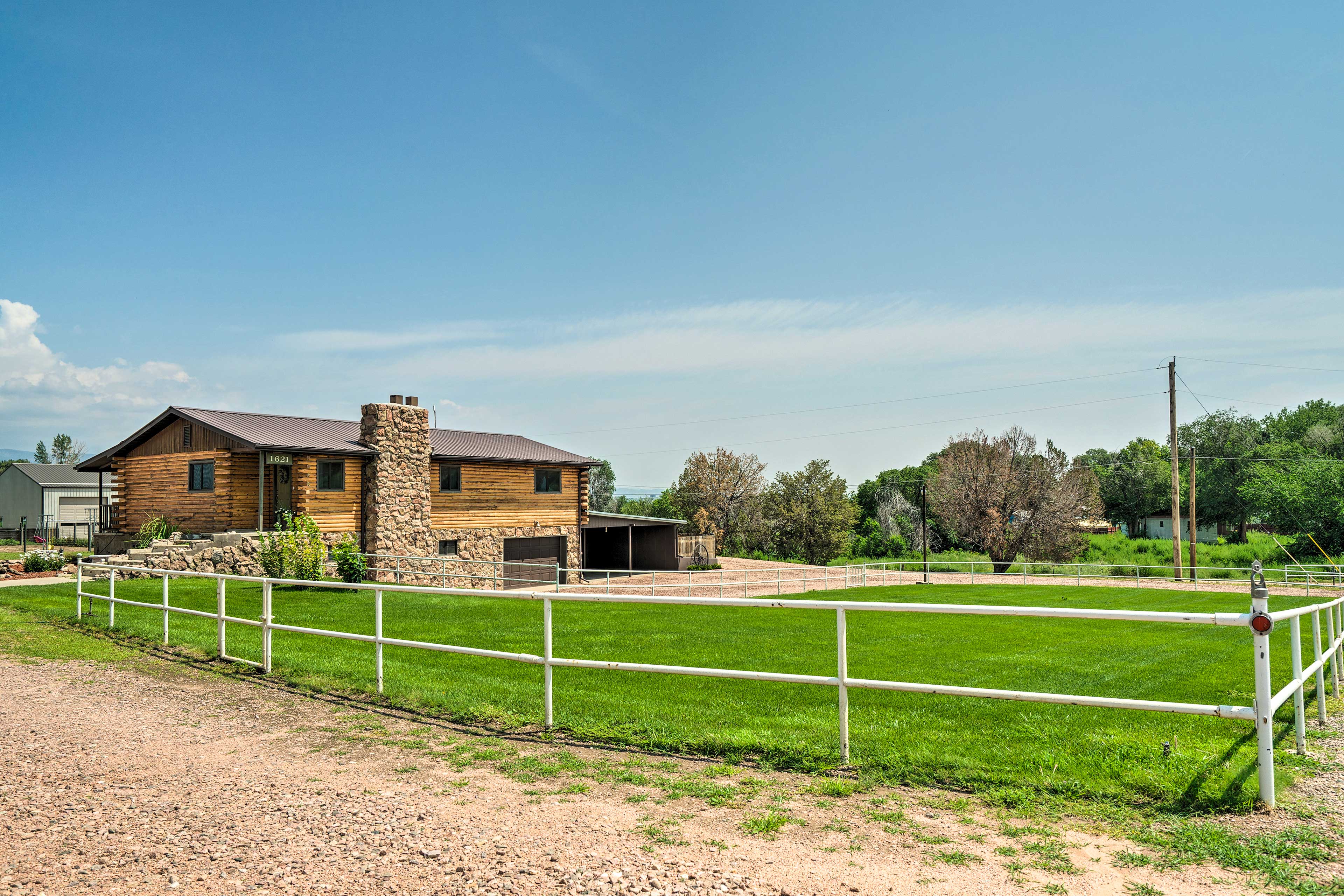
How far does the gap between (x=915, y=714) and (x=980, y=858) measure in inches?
135

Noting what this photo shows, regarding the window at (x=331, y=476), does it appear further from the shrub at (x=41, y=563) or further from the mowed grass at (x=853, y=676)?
the shrub at (x=41, y=563)

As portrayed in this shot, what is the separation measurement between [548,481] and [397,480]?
8.06 m

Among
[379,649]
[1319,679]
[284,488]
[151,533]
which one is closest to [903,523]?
[284,488]

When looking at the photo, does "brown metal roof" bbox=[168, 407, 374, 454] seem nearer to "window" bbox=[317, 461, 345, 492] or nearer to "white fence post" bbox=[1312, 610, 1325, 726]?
"window" bbox=[317, 461, 345, 492]

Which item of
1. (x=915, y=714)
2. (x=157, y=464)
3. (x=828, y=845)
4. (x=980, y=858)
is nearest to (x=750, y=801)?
(x=828, y=845)

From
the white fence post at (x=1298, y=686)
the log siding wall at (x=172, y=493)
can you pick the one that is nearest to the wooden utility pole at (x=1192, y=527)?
the white fence post at (x=1298, y=686)

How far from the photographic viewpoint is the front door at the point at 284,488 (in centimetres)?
2841

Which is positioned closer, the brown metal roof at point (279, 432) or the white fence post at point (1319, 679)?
the white fence post at point (1319, 679)

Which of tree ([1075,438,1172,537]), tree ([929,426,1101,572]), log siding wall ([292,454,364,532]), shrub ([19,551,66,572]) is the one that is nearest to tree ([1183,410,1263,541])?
tree ([1075,438,1172,537])

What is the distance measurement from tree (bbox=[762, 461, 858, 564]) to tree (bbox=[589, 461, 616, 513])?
36746mm

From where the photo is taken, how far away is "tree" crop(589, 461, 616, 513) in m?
102

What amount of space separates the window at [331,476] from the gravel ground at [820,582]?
8406mm

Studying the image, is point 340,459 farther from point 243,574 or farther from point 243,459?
point 243,574

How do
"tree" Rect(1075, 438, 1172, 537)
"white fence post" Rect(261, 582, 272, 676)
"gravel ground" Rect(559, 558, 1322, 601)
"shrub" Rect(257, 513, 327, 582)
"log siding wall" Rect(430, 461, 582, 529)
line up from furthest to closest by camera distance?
"tree" Rect(1075, 438, 1172, 537), "log siding wall" Rect(430, 461, 582, 529), "gravel ground" Rect(559, 558, 1322, 601), "shrub" Rect(257, 513, 327, 582), "white fence post" Rect(261, 582, 272, 676)
